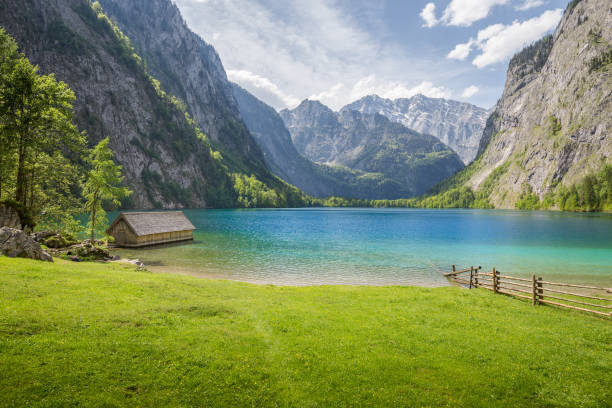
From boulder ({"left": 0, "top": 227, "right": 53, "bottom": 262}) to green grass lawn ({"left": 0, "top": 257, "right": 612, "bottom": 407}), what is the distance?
10.8ft

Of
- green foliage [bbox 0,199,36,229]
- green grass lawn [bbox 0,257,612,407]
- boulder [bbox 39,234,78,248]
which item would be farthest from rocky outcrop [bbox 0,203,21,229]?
green grass lawn [bbox 0,257,612,407]

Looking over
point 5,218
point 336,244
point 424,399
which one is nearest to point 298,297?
point 424,399

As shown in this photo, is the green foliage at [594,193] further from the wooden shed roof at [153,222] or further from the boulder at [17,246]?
the boulder at [17,246]

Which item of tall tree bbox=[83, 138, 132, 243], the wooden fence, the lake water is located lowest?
the lake water

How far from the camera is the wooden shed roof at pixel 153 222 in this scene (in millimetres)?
50781

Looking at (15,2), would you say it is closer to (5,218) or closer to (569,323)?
(5,218)

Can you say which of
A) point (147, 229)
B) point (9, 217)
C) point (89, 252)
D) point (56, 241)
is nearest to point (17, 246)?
point (9, 217)

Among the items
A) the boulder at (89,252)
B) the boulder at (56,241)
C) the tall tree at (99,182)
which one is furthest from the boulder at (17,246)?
the tall tree at (99,182)

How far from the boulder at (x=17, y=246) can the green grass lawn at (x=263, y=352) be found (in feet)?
10.8

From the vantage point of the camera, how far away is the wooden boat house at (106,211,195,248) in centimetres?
5056

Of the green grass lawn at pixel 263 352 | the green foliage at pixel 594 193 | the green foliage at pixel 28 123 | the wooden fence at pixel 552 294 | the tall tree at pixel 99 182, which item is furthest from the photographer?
the green foliage at pixel 594 193

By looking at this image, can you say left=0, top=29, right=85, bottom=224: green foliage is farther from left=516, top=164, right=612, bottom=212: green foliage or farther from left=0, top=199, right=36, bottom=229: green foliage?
left=516, top=164, right=612, bottom=212: green foliage

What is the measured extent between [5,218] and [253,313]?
25.9 meters

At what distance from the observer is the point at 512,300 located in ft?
74.7
